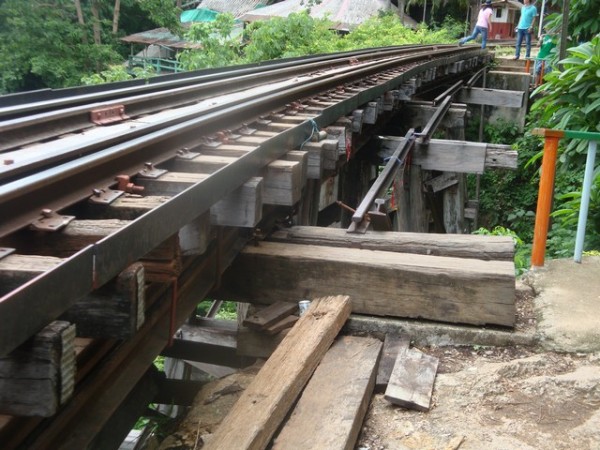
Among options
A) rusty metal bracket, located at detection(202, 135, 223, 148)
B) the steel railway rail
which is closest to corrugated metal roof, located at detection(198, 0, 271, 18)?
the steel railway rail

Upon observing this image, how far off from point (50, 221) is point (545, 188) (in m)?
2.54

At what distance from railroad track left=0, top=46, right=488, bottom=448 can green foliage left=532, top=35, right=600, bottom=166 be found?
7.67 ft

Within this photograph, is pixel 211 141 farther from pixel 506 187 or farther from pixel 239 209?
pixel 506 187

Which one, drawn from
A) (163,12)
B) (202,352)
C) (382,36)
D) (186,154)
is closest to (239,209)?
(186,154)

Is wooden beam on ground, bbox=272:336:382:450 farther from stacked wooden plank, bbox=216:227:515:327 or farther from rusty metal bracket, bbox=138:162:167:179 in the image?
rusty metal bracket, bbox=138:162:167:179

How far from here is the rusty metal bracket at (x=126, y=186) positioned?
2.28 m

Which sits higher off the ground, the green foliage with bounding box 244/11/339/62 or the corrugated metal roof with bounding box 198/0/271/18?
the corrugated metal roof with bounding box 198/0/271/18

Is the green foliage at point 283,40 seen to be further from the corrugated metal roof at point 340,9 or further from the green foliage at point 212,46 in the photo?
the corrugated metal roof at point 340,9

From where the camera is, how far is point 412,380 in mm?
2643

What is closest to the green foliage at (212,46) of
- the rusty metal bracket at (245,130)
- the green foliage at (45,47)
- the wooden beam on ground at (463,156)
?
the green foliage at (45,47)

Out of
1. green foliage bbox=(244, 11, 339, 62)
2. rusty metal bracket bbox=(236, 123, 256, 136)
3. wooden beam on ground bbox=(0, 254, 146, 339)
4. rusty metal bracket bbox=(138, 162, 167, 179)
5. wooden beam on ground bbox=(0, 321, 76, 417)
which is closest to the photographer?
wooden beam on ground bbox=(0, 321, 76, 417)

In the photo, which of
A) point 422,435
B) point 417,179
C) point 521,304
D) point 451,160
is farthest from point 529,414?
point 417,179

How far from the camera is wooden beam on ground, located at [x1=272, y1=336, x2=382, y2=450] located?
215 centimetres

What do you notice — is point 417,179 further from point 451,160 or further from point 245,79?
point 245,79
